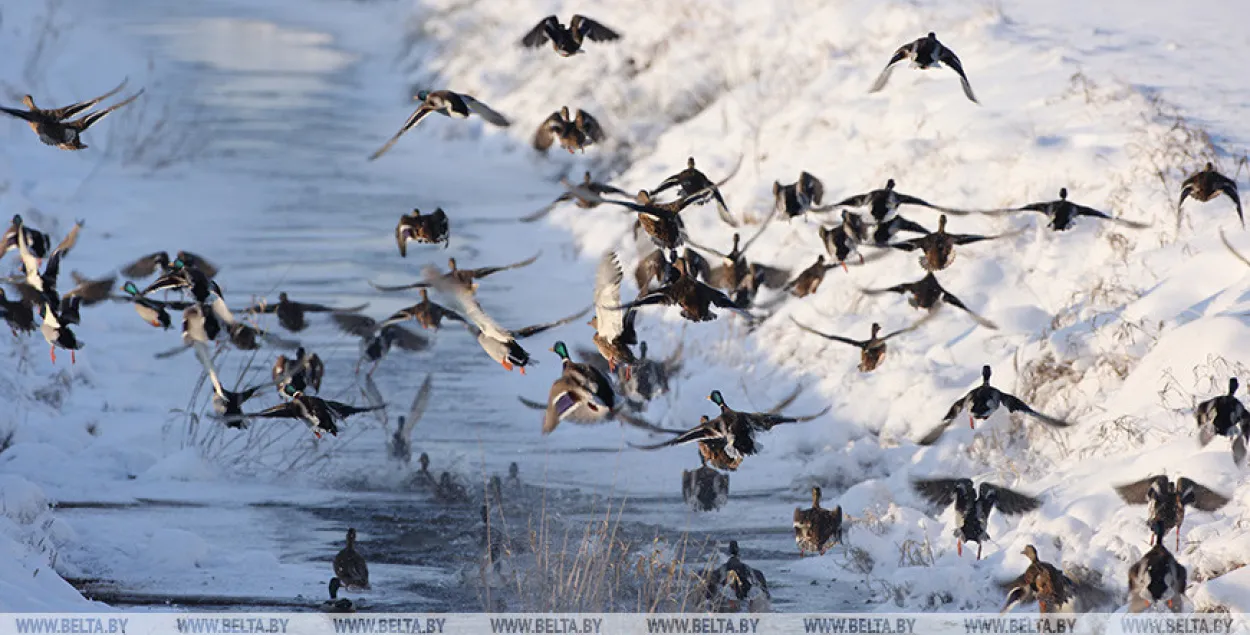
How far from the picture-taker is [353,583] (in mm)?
8758

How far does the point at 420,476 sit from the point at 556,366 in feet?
10.7

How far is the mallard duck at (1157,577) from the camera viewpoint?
6.76m

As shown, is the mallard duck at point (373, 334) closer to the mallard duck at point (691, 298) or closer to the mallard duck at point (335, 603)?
the mallard duck at point (335, 603)

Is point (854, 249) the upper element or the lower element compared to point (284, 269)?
lower

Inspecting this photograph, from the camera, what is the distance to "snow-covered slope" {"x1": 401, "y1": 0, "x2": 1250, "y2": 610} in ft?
29.8

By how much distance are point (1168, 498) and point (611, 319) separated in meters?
2.70

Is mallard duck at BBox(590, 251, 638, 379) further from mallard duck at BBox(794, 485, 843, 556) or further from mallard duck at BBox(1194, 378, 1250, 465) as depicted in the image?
mallard duck at BBox(1194, 378, 1250, 465)

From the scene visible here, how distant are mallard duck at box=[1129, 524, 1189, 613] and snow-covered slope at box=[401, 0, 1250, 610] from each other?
17.9 inches

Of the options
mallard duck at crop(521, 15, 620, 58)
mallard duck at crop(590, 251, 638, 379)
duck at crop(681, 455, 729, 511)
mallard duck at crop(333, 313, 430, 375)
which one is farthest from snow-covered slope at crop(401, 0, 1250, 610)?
mallard duck at crop(521, 15, 620, 58)

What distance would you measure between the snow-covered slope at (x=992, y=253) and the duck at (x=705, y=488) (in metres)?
0.15

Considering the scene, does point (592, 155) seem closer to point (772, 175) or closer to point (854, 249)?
point (772, 175)

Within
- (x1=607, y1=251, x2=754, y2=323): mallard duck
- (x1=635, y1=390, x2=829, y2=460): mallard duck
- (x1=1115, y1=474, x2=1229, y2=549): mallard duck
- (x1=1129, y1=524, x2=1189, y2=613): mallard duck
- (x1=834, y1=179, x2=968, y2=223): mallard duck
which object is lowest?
(x1=1129, y1=524, x2=1189, y2=613): mallard duck

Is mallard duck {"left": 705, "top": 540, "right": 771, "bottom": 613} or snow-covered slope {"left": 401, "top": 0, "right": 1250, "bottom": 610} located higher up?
snow-covered slope {"left": 401, "top": 0, "right": 1250, "bottom": 610}

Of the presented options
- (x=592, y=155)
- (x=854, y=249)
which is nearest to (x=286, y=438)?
(x=854, y=249)
